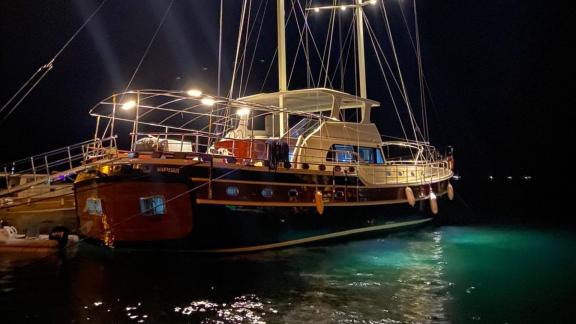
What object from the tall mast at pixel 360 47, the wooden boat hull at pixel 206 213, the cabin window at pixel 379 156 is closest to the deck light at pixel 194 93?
the wooden boat hull at pixel 206 213

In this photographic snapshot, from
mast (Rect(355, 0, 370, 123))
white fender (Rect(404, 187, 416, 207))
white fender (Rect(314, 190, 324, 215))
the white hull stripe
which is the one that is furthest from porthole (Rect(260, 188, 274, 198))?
mast (Rect(355, 0, 370, 123))

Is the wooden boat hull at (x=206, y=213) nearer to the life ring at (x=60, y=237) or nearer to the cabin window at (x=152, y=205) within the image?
the cabin window at (x=152, y=205)

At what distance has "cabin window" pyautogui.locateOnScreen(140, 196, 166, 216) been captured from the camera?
35.9 ft

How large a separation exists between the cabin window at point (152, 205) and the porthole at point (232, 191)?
1.71 m

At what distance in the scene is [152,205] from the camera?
11.0 meters

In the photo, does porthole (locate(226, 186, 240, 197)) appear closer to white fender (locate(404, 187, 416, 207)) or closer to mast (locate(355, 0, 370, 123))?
white fender (locate(404, 187, 416, 207))

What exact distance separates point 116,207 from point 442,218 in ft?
59.2

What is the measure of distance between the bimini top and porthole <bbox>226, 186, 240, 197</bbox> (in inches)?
189

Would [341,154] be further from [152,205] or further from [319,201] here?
[152,205]

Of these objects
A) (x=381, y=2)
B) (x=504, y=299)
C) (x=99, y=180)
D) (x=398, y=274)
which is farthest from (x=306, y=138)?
Result: (x=381, y=2)

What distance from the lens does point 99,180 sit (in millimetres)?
11172

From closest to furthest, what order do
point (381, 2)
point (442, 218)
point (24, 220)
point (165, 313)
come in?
point (165, 313), point (24, 220), point (381, 2), point (442, 218)

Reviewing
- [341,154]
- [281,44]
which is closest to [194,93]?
[281,44]

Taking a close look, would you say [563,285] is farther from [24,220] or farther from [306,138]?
[24,220]
